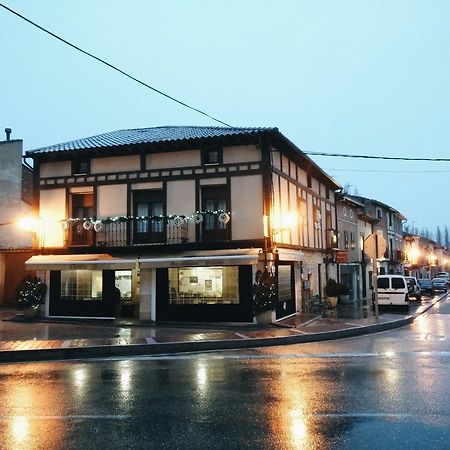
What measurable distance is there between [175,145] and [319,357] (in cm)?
1072

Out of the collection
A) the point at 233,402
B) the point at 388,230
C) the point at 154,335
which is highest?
the point at 388,230

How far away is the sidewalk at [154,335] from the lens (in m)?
12.4

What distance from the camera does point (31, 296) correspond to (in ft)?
65.4

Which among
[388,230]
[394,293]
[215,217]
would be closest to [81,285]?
[215,217]

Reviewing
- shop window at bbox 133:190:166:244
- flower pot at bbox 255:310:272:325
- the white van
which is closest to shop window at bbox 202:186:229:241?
shop window at bbox 133:190:166:244

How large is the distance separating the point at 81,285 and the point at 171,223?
5023 mm

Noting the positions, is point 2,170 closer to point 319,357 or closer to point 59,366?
point 59,366

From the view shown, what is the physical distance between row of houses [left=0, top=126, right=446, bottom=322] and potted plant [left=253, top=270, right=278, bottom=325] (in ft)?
0.88

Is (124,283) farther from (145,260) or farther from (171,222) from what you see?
(171,222)

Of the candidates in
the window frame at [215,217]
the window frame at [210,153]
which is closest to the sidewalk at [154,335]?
the window frame at [215,217]

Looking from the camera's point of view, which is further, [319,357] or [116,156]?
[116,156]

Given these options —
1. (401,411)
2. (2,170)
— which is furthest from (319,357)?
(2,170)

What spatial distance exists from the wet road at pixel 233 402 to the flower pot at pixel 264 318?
5.66 metres

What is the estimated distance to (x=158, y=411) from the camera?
267 inches
